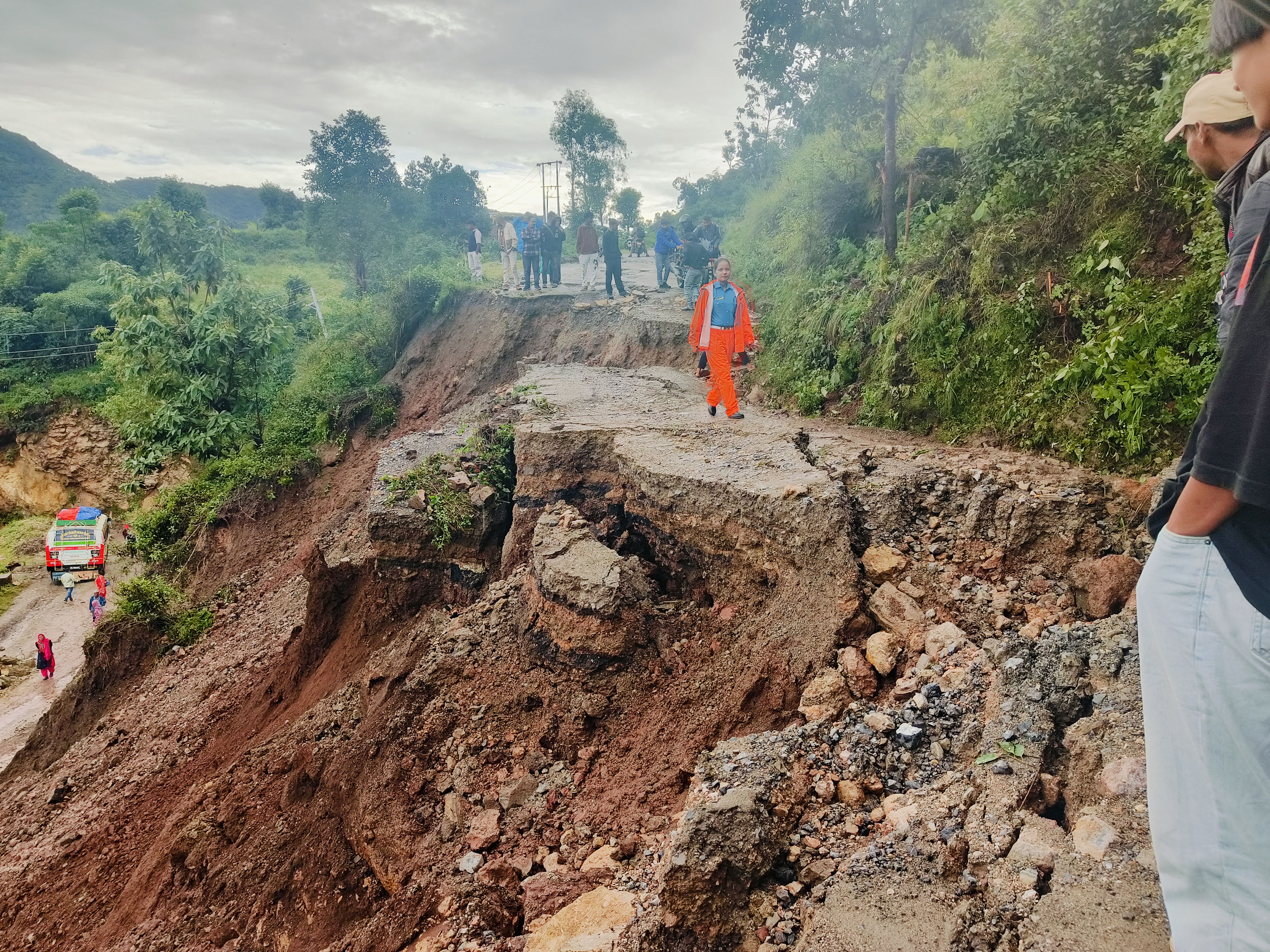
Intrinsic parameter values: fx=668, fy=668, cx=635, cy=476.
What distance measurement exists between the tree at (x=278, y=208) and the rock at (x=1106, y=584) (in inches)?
1944

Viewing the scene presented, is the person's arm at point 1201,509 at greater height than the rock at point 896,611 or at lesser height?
greater

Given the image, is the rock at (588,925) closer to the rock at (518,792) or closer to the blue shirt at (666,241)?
the rock at (518,792)

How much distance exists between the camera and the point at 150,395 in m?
16.1

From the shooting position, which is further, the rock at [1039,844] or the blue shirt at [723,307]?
the blue shirt at [723,307]

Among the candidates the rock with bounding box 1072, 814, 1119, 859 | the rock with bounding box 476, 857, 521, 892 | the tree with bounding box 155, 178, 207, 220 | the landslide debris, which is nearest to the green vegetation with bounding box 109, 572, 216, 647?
the landslide debris

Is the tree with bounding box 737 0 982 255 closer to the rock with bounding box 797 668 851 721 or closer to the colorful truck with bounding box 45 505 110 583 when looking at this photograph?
the rock with bounding box 797 668 851 721

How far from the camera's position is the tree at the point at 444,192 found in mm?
30000

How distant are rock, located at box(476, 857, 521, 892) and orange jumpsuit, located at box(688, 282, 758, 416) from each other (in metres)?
5.44

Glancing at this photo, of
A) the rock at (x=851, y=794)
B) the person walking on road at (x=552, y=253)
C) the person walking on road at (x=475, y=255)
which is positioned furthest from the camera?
the person walking on road at (x=475, y=255)

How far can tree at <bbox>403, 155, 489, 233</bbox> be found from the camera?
30.0 metres

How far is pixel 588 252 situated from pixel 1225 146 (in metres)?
16.0

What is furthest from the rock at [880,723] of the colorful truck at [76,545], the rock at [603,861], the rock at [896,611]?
the colorful truck at [76,545]

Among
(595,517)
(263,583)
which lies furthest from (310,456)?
(595,517)

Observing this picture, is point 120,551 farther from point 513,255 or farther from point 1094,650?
point 1094,650
